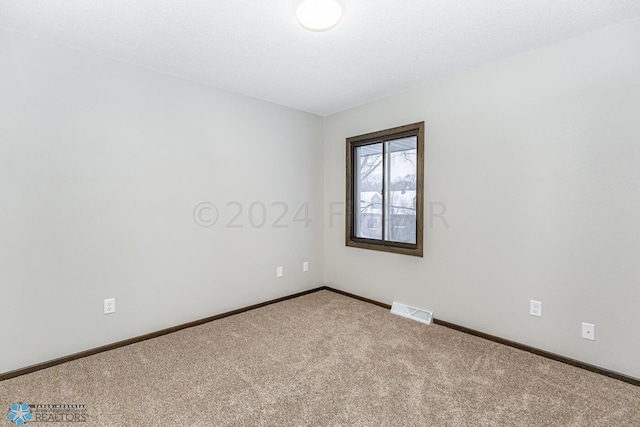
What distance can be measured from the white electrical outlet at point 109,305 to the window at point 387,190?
2.45m

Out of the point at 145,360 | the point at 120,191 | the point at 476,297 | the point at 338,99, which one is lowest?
the point at 145,360

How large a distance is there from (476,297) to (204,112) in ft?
10.1

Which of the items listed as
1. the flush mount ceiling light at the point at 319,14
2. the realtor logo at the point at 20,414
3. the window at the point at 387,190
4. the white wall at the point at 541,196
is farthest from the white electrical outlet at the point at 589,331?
the realtor logo at the point at 20,414

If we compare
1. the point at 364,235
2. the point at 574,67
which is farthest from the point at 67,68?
the point at 574,67

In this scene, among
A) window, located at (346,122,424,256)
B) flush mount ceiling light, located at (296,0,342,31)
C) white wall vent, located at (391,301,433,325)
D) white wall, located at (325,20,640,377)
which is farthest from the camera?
window, located at (346,122,424,256)

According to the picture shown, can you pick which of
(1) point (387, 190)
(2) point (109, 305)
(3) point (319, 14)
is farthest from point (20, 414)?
(1) point (387, 190)

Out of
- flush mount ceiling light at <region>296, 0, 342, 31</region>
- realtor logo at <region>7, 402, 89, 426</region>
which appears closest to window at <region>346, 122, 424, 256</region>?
flush mount ceiling light at <region>296, 0, 342, 31</region>

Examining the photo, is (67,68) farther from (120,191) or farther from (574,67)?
(574,67)

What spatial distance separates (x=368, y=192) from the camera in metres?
3.79

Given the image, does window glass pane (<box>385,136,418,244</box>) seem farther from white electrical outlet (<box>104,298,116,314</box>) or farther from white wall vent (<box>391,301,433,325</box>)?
white electrical outlet (<box>104,298,116,314</box>)

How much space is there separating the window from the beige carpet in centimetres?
106

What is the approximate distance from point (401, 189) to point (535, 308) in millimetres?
1625

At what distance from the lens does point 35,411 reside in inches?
68.2

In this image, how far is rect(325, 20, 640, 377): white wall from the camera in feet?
6.73
